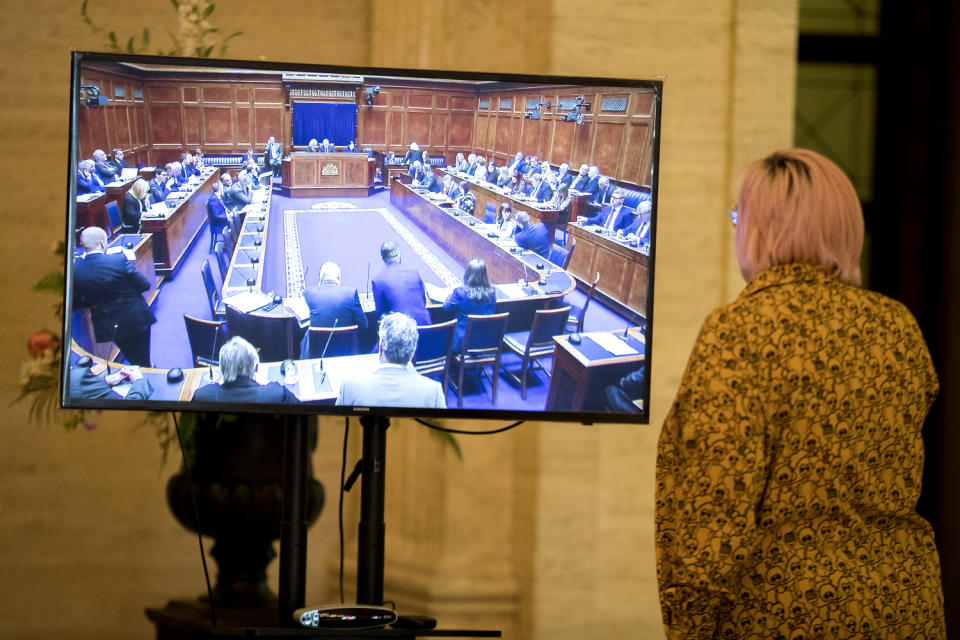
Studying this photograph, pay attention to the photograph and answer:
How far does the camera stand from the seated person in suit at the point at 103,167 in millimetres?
2516

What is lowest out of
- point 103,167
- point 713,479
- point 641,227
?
point 713,479

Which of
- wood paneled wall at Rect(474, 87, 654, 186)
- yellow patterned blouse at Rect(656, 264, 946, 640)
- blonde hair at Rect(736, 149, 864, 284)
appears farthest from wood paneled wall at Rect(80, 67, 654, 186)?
yellow patterned blouse at Rect(656, 264, 946, 640)

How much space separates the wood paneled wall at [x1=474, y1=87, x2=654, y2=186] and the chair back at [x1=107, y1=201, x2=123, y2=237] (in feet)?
→ 3.09

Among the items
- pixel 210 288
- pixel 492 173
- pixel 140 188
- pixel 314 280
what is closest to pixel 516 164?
pixel 492 173

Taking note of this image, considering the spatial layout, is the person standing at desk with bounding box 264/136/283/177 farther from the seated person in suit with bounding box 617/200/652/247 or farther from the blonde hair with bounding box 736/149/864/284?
the blonde hair with bounding box 736/149/864/284

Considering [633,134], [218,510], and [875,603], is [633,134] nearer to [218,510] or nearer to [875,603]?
[875,603]

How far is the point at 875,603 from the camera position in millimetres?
1812

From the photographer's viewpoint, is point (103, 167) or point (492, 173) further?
point (492, 173)

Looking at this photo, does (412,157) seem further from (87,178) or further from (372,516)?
(372,516)

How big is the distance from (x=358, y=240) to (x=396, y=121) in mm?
326

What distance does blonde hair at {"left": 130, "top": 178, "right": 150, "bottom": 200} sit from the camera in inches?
101

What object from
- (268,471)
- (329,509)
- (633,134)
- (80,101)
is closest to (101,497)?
(329,509)

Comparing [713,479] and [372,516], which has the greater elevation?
[713,479]

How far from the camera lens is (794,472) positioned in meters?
1.83
